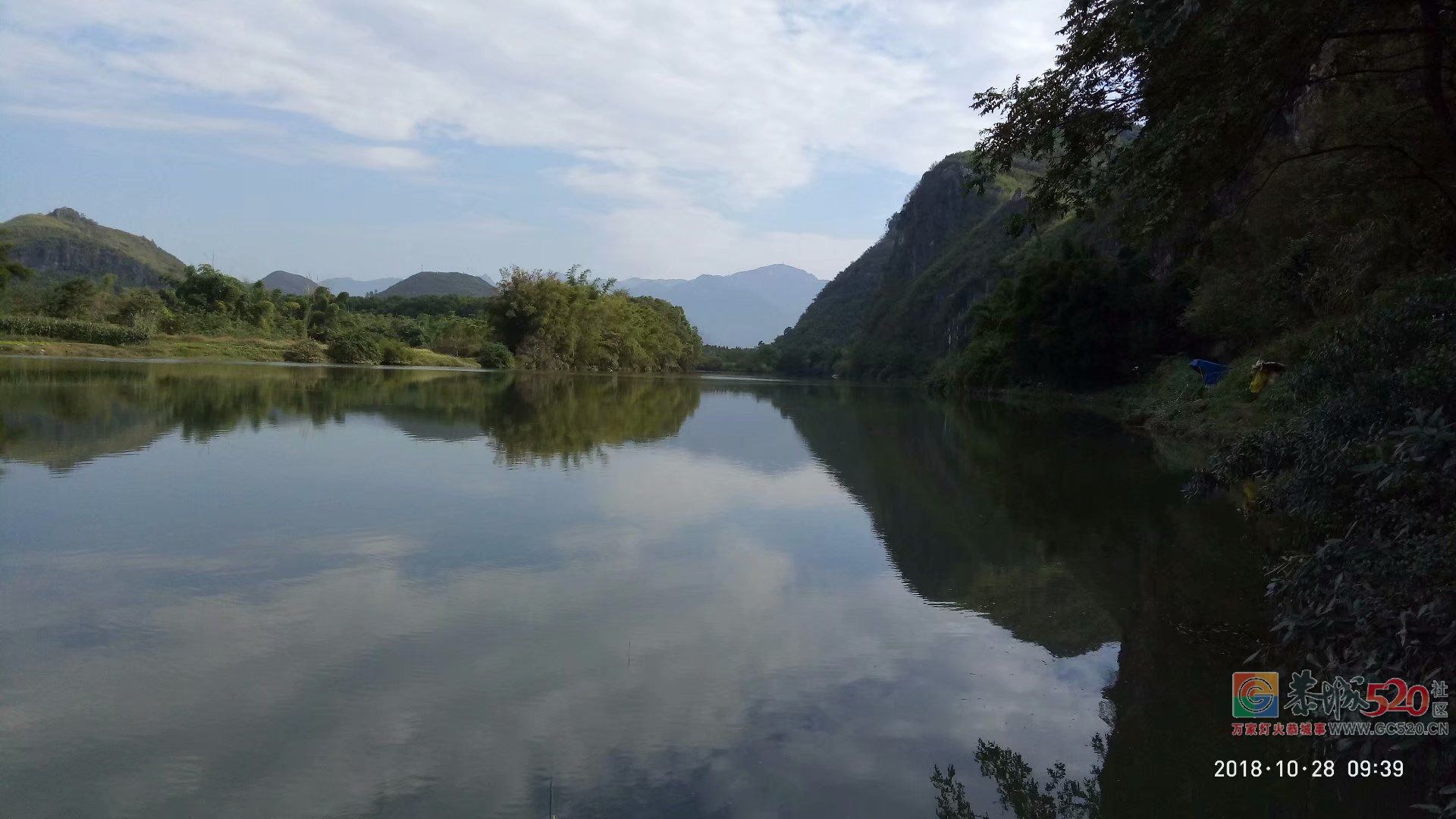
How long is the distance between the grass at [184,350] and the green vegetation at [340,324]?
5.9 inches

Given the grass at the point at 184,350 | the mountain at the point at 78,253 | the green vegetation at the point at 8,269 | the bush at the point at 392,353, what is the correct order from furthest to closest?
the mountain at the point at 78,253 < the bush at the point at 392,353 < the green vegetation at the point at 8,269 < the grass at the point at 184,350

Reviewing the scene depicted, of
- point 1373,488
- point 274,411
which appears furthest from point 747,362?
point 1373,488

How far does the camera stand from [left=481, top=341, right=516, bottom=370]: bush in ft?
184

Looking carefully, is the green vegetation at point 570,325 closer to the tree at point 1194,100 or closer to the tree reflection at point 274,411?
the tree reflection at point 274,411

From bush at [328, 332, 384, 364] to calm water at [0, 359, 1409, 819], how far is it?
43525 millimetres

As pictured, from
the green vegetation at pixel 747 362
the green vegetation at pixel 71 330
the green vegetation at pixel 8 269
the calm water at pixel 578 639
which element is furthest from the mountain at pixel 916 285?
the green vegetation at pixel 8 269

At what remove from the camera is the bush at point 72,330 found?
39.5m

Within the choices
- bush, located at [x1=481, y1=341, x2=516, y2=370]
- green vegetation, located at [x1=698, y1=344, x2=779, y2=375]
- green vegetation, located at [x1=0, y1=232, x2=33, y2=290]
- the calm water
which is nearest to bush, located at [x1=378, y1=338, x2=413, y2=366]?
bush, located at [x1=481, y1=341, x2=516, y2=370]

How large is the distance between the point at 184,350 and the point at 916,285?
233ft

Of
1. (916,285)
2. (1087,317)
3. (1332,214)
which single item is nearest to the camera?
(1332,214)

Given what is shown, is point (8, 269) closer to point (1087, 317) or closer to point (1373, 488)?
point (1087, 317)

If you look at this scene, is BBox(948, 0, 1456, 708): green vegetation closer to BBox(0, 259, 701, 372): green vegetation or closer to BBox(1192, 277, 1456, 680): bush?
BBox(1192, 277, 1456, 680): bush

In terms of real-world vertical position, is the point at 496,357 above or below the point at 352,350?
below

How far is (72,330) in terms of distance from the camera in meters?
40.9
